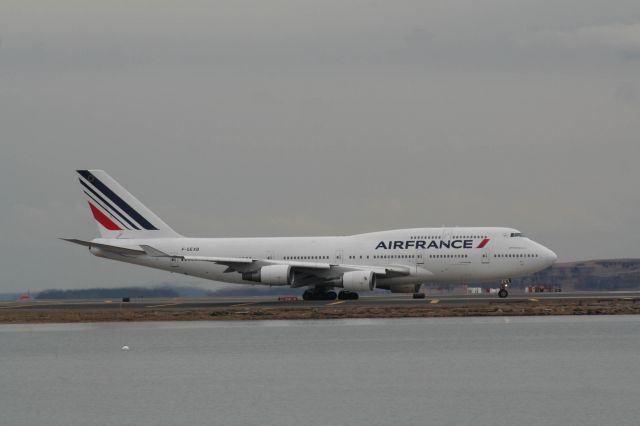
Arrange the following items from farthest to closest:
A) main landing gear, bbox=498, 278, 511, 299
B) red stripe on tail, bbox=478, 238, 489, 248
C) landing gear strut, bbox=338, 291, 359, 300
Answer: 1. landing gear strut, bbox=338, 291, 359, 300
2. main landing gear, bbox=498, 278, 511, 299
3. red stripe on tail, bbox=478, 238, 489, 248

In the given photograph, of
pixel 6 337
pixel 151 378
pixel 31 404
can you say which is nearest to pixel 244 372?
pixel 151 378

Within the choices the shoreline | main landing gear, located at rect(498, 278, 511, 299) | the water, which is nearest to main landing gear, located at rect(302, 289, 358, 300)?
the shoreline

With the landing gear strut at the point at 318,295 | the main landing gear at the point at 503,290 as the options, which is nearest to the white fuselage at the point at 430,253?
the main landing gear at the point at 503,290

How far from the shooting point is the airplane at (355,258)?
7738 cm

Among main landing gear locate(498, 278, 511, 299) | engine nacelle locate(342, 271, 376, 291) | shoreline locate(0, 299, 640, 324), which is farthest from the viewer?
main landing gear locate(498, 278, 511, 299)

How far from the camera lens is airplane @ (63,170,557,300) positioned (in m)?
77.4

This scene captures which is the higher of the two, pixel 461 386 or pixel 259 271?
pixel 259 271

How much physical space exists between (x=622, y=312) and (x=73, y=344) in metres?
29.6

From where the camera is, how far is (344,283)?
2970 inches

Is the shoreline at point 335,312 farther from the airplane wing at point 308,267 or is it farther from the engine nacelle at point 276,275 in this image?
the airplane wing at point 308,267

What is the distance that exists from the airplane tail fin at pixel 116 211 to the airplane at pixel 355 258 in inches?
80.4

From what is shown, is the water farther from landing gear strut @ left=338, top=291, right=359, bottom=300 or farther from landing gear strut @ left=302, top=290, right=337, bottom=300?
landing gear strut @ left=302, top=290, right=337, bottom=300

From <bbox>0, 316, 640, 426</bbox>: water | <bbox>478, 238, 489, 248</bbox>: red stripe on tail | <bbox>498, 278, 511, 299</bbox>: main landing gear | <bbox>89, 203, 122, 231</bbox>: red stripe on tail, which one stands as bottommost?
<bbox>0, 316, 640, 426</bbox>: water

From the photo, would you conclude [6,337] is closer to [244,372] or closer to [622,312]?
[244,372]
